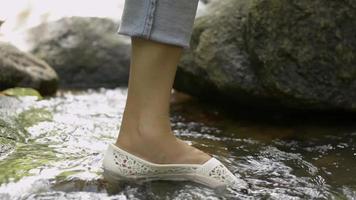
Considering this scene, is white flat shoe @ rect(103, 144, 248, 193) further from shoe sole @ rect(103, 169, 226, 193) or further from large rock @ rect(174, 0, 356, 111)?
large rock @ rect(174, 0, 356, 111)

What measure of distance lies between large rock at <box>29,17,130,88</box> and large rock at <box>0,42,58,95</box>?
2.29 feet

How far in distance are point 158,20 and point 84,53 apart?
3538mm

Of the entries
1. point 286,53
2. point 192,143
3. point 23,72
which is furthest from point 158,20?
point 23,72

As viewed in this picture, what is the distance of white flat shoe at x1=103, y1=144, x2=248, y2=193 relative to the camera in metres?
1.55

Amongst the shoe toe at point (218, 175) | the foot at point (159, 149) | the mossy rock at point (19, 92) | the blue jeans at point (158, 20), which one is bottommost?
the mossy rock at point (19, 92)

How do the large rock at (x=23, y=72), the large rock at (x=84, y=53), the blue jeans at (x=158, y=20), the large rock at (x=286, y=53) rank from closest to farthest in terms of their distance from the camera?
the blue jeans at (x=158, y=20)
the large rock at (x=286, y=53)
the large rock at (x=23, y=72)
the large rock at (x=84, y=53)

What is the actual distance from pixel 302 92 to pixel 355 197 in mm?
1008

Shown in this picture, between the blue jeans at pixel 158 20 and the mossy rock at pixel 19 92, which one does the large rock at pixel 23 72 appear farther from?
the blue jeans at pixel 158 20

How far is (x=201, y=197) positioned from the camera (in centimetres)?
149

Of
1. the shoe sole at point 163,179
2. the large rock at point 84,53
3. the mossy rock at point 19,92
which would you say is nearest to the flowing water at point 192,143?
the shoe sole at point 163,179

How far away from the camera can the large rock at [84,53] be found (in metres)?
4.80

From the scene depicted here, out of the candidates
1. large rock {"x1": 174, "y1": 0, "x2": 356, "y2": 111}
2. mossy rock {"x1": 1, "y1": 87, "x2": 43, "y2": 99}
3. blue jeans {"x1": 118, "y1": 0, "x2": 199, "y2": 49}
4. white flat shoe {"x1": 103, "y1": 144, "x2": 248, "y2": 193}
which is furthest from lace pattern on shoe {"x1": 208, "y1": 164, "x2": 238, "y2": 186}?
mossy rock {"x1": 1, "y1": 87, "x2": 43, "y2": 99}

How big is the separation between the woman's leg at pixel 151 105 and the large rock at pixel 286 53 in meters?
1.09

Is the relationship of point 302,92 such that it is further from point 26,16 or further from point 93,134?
point 26,16
